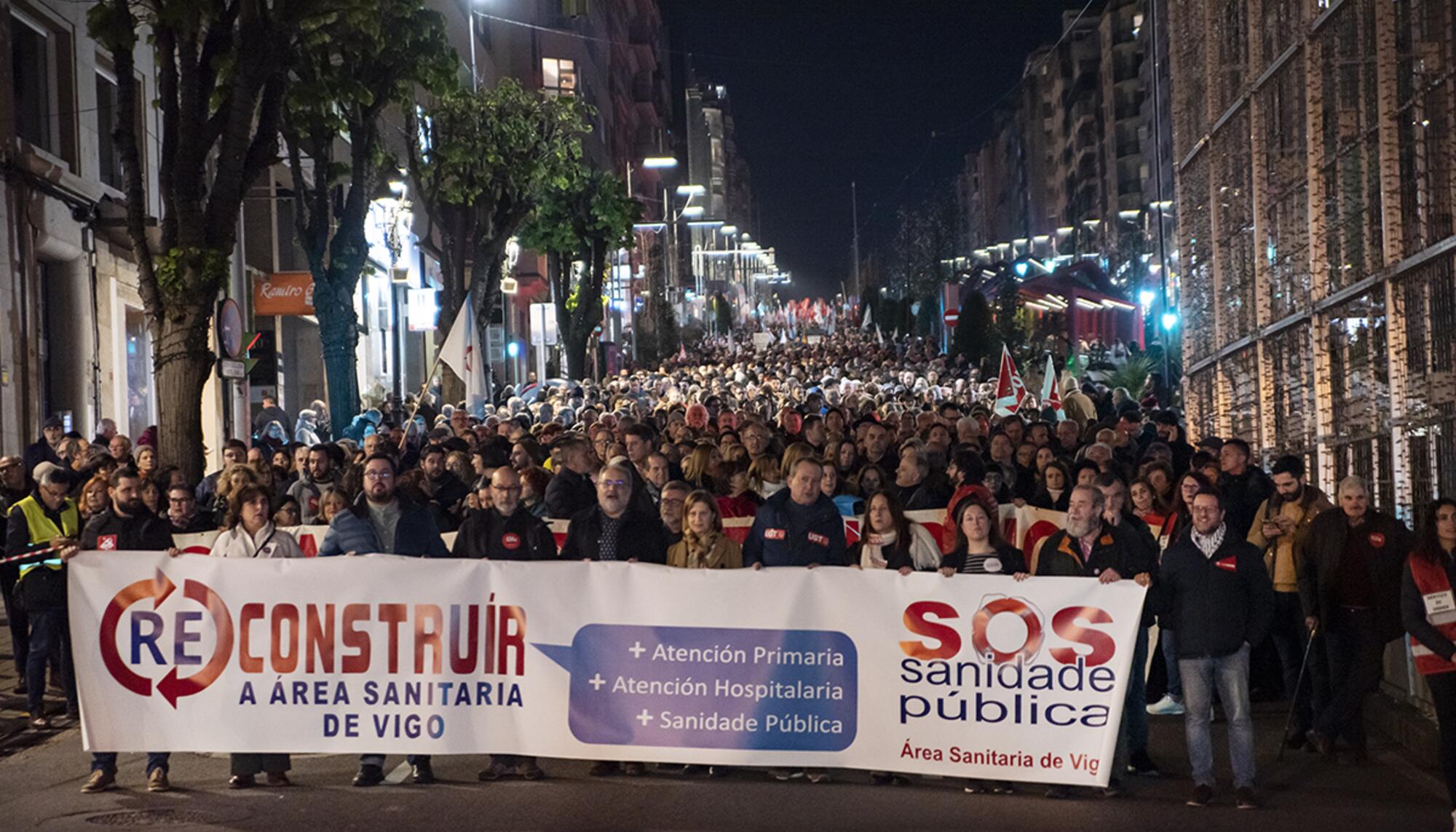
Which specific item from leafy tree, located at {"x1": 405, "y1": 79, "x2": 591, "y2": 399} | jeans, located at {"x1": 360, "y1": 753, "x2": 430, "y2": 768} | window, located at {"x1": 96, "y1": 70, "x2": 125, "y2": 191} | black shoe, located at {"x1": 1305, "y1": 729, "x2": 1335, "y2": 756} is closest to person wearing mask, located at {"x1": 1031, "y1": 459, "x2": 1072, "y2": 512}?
black shoe, located at {"x1": 1305, "y1": 729, "x2": 1335, "y2": 756}

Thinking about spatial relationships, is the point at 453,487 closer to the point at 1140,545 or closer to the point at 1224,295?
the point at 1140,545

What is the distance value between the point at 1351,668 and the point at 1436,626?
6.56 feet

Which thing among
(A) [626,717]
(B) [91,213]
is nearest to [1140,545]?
(A) [626,717]

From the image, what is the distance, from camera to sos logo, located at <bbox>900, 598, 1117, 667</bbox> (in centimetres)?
990

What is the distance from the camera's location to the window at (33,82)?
2548 centimetres

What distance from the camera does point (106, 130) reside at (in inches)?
1128

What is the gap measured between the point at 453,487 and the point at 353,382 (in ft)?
43.0

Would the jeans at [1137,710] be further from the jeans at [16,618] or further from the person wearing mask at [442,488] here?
the jeans at [16,618]

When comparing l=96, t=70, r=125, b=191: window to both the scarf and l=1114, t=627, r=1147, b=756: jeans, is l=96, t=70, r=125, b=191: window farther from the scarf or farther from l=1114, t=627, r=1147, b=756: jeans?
the scarf

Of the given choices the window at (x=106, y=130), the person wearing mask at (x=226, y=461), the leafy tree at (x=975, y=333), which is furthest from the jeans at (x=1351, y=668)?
the leafy tree at (x=975, y=333)

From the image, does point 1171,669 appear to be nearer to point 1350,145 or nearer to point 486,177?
point 1350,145

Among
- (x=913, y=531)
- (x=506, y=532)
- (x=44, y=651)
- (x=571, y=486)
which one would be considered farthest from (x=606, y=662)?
(x=44, y=651)

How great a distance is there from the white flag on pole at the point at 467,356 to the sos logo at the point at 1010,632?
12.5m

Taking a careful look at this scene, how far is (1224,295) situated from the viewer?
19.2 metres
